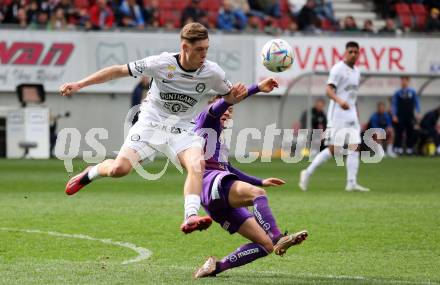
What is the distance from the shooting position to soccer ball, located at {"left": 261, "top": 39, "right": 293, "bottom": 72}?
34.1ft

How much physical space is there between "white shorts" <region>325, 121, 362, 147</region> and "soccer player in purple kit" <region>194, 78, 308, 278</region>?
891cm

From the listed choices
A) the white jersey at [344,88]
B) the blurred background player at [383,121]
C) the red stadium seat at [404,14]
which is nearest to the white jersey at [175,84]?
the white jersey at [344,88]

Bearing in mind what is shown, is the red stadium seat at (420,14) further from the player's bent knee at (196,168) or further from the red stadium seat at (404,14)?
the player's bent knee at (196,168)

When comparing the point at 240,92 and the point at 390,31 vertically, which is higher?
the point at 240,92

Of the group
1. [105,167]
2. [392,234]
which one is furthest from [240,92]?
[392,234]

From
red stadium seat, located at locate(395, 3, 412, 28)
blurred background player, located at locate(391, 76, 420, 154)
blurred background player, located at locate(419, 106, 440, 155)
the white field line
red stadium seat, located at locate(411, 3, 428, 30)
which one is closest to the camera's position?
the white field line

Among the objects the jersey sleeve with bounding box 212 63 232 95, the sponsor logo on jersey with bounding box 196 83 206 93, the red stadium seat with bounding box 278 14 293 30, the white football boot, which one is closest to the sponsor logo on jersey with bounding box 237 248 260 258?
the jersey sleeve with bounding box 212 63 232 95

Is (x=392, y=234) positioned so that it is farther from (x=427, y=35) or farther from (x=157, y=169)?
(x=427, y=35)

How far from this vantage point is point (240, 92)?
935 centimetres

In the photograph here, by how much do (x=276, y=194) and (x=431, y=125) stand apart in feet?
46.3

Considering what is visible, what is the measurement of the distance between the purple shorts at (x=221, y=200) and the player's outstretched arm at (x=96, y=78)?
1317mm

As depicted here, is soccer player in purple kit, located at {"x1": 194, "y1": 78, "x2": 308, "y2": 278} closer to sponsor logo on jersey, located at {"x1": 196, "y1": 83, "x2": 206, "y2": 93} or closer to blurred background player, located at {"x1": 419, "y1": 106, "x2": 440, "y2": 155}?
sponsor logo on jersey, located at {"x1": 196, "y1": 83, "x2": 206, "y2": 93}

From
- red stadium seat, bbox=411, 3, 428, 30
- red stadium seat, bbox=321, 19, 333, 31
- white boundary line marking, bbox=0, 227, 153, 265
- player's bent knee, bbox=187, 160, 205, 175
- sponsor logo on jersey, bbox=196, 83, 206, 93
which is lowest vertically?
red stadium seat, bbox=321, 19, 333, 31

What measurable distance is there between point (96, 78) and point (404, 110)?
2251cm
